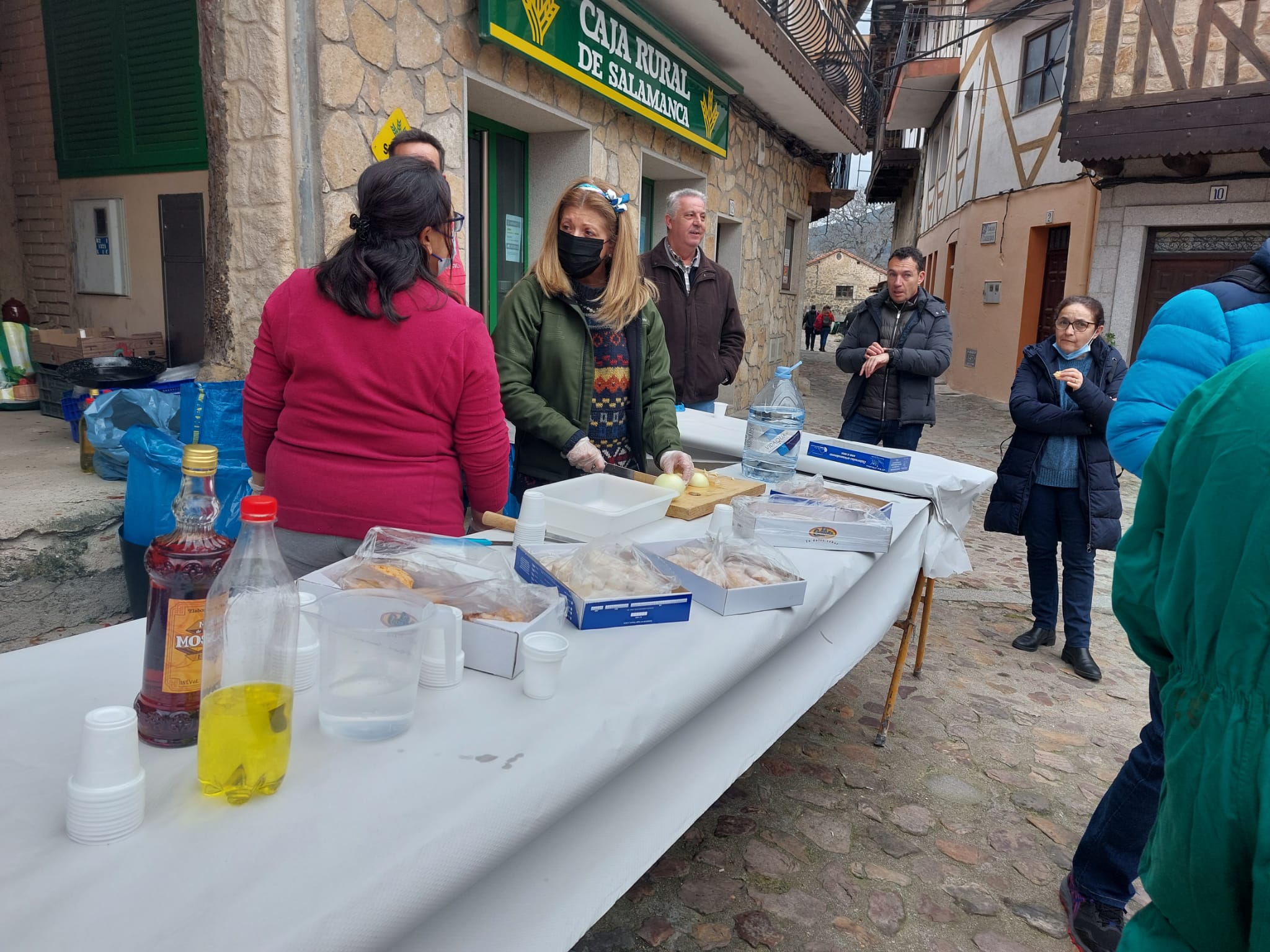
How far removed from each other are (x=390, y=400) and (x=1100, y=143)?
12.4m

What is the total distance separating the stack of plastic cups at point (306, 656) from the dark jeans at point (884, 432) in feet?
13.0

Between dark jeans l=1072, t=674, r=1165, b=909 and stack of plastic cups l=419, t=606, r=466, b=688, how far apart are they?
62.9 inches

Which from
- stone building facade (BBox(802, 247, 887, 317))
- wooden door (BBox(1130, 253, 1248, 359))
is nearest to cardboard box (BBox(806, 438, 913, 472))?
wooden door (BBox(1130, 253, 1248, 359))

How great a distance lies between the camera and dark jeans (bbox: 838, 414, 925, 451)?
16.0 feet

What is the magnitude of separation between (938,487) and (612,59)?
4.72 m

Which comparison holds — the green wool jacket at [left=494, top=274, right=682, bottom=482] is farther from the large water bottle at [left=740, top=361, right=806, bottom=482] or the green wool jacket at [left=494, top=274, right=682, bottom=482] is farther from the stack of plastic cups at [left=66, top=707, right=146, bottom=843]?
the stack of plastic cups at [left=66, top=707, right=146, bottom=843]

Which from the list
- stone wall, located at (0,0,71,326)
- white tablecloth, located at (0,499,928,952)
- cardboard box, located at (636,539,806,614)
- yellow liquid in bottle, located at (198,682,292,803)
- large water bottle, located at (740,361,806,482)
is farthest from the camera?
stone wall, located at (0,0,71,326)

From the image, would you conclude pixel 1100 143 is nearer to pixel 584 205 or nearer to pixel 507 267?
pixel 507 267

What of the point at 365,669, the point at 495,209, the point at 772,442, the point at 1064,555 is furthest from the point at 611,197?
the point at 495,209

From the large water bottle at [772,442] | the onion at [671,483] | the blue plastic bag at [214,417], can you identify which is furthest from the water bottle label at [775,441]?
the blue plastic bag at [214,417]

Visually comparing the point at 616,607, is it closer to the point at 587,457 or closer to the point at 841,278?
the point at 587,457

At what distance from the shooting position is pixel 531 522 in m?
1.95

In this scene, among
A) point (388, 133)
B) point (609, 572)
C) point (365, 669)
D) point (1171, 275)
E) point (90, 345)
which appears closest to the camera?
point (365, 669)

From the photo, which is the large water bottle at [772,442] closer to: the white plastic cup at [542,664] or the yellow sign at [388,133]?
the white plastic cup at [542,664]
